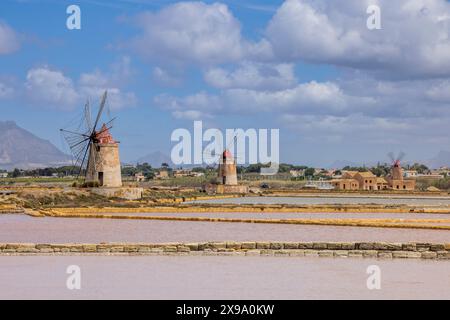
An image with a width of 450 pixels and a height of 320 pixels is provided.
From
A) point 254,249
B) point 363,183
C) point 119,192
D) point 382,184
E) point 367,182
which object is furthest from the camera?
point 382,184

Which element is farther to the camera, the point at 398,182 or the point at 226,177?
the point at 398,182

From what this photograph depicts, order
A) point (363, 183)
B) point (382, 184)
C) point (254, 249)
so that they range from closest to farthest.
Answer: point (254, 249), point (363, 183), point (382, 184)

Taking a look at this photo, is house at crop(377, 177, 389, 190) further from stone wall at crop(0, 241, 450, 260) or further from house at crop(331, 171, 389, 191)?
stone wall at crop(0, 241, 450, 260)

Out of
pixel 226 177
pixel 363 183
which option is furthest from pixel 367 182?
pixel 226 177

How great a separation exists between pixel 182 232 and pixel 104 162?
17.1 metres

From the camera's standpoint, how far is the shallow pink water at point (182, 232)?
50.6 ft

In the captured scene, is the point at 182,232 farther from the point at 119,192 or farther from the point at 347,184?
the point at 347,184

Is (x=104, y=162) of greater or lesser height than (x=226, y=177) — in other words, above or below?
above

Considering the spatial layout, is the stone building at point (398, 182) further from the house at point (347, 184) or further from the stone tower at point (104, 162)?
the stone tower at point (104, 162)

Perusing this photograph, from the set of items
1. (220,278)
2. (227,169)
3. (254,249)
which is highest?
(227,169)

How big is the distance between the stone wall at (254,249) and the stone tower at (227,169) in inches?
1557

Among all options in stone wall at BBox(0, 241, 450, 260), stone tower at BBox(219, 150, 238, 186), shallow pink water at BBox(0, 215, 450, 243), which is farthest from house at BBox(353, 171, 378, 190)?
stone wall at BBox(0, 241, 450, 260)

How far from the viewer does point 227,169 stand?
53.6 metres
